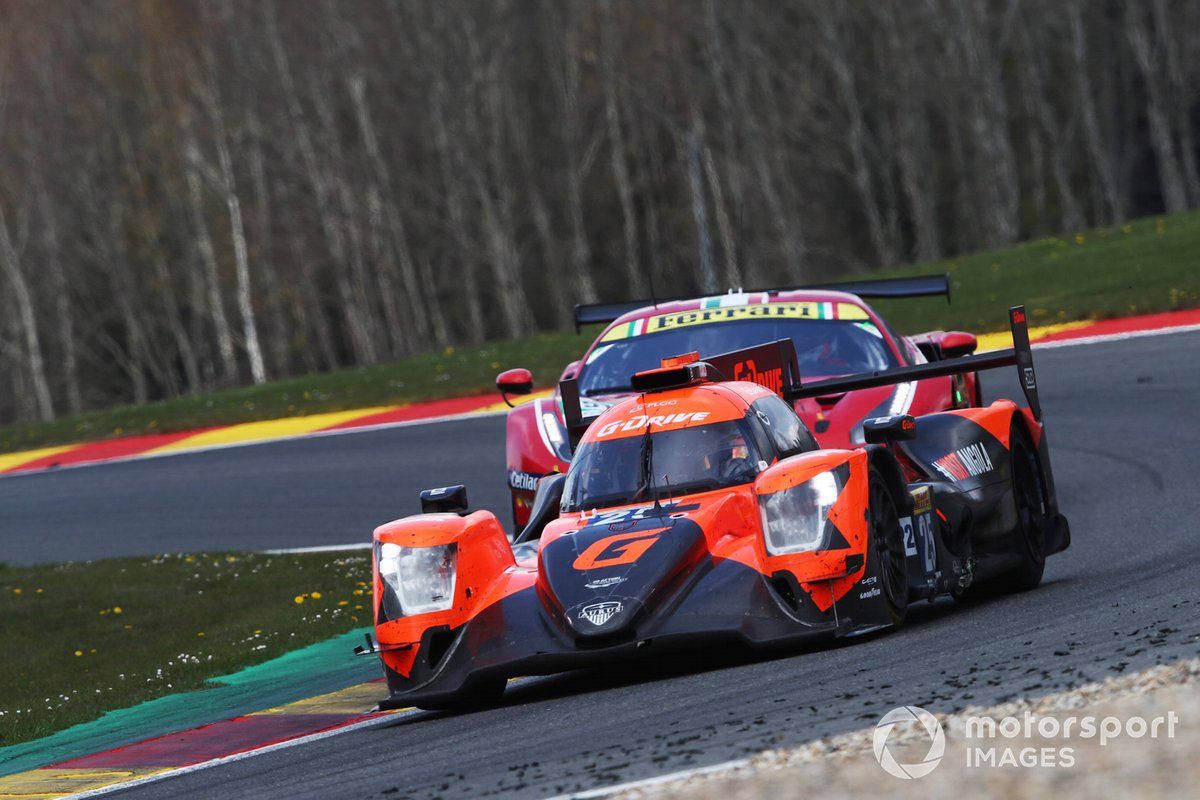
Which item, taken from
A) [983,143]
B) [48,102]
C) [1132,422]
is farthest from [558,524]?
[48,102]

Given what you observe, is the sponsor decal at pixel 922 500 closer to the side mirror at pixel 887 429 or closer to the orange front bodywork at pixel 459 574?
the side mirror at pixel 887 429

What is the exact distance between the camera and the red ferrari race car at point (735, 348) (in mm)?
10977

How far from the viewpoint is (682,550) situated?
7.22 meters

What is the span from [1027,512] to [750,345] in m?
2.50

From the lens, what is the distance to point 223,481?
18734 millimetres

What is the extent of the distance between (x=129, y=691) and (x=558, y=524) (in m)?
3.36

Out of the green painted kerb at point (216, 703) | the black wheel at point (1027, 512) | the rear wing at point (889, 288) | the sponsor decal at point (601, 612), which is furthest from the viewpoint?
the rear wing at point (889, 288)

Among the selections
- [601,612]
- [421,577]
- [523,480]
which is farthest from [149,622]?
[601,612]

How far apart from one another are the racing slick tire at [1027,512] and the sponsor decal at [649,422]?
79.0 inches

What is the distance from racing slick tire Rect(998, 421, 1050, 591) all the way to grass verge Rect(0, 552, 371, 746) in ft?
14.0

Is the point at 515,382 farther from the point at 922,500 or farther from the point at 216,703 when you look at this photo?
the point at 922,500

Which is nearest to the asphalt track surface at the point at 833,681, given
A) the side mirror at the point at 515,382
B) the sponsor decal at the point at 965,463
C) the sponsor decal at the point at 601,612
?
the sponsor decal at the point at 601,612

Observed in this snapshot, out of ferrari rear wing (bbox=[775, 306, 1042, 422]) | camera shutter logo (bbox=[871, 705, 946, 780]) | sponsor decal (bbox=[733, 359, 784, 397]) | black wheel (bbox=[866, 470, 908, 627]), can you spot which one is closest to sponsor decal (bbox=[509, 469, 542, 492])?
sponsor decal (bbox=[733, 359, 784, 397])

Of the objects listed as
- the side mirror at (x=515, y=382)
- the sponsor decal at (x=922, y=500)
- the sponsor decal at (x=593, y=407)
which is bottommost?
the sponsor decal at (x=922, y=500)
